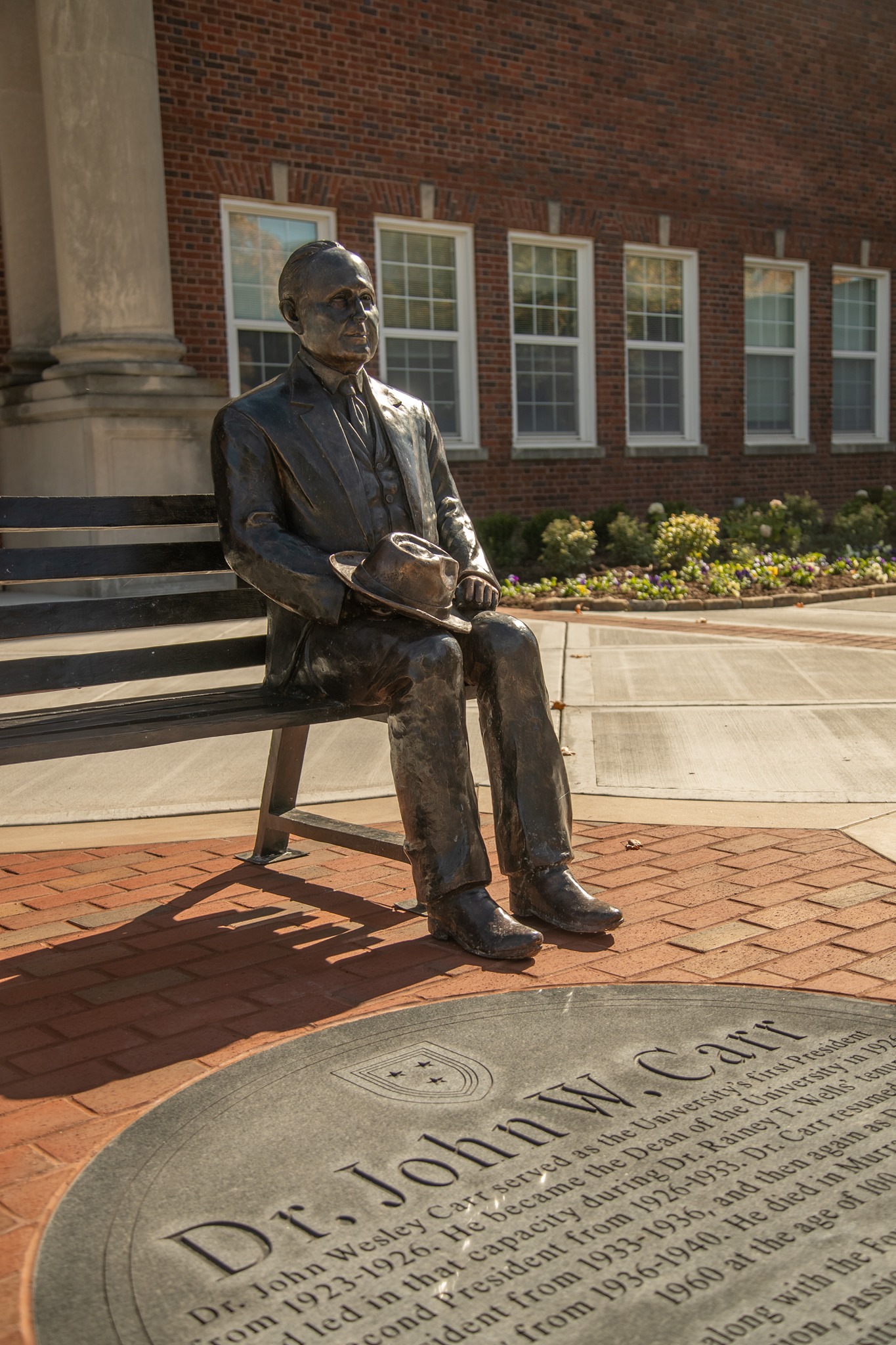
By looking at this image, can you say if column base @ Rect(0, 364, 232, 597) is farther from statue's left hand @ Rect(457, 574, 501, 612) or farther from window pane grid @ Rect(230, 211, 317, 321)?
statue's left hand @ Rect(457, 574, 501, 612)

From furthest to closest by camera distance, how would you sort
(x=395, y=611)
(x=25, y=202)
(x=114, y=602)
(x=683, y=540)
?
(x=683, y=540)
(x=25, y=202)
(x=114, y=602)
(x=395, y=611)

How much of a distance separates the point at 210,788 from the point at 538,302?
10332mm

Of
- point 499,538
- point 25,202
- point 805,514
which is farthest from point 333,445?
point 805,514

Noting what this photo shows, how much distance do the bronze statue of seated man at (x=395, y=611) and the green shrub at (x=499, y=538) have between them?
30.0ft

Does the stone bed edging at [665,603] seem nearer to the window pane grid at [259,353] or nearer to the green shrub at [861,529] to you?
the window pane grid at [259,353]

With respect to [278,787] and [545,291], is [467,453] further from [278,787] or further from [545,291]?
[278,787]

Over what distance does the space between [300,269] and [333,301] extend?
122 millimetres

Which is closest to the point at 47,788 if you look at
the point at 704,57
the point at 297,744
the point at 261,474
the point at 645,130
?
the point at 297,744

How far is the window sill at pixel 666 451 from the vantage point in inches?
595

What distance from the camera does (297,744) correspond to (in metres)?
4.02

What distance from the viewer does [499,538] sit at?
1303 cm


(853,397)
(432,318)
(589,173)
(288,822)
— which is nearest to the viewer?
(288,822)

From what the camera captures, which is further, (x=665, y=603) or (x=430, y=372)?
(x=430, y=372)

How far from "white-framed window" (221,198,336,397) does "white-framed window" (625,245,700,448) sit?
4.21 metres
